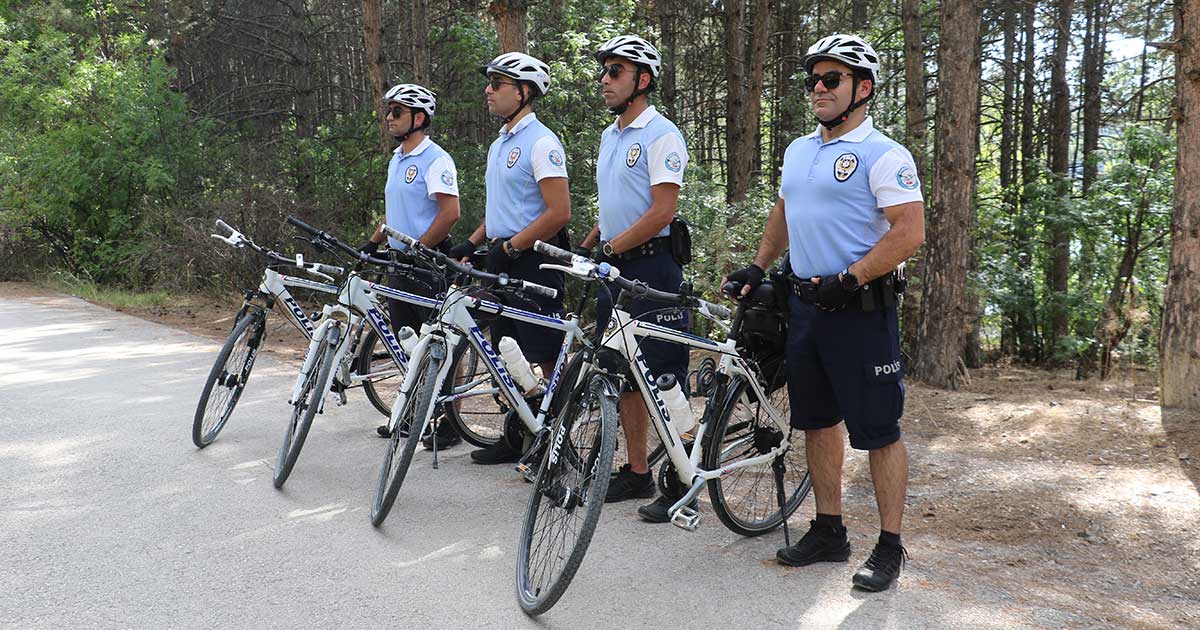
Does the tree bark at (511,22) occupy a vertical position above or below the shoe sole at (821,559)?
above

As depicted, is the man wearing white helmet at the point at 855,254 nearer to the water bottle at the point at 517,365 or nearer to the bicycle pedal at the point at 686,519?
the bicycle pedal at the point at 686,519

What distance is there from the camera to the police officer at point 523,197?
18.0ft

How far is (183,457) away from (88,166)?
1286 centimetres

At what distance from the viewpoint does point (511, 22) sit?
370 inches

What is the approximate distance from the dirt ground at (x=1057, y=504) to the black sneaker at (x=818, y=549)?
310 millimetres

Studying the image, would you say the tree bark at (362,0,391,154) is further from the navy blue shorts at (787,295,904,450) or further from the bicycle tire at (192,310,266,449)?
→ the navy blue shorts at (787,295,904,450)

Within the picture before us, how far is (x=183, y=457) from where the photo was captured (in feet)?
19.9

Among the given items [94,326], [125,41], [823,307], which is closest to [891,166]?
[823,307]

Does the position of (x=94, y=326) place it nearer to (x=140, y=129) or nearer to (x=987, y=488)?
(x=140, y=129)

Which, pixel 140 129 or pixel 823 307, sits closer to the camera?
pixel 823 307

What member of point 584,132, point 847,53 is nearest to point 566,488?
point 847,53

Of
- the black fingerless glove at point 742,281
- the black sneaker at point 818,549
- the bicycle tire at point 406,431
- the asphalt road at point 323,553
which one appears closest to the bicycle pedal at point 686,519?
the asphalt road at point 323,553

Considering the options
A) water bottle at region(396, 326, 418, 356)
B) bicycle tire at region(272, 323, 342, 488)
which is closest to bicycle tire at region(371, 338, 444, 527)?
bicycle tire at region(272, 323, 342, 488)

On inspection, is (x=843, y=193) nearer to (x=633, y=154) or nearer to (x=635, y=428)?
(x=633, y=154)
